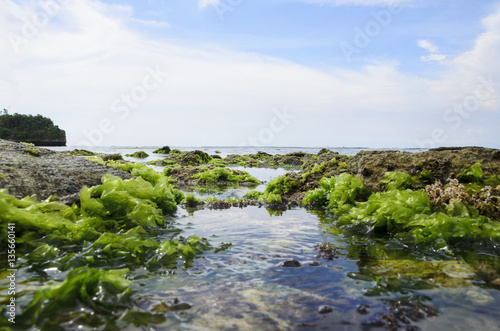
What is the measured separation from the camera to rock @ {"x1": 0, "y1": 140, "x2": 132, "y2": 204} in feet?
13.0

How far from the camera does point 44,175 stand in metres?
4.46

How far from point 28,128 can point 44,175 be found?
88291 mm

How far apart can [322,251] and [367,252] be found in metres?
0.47

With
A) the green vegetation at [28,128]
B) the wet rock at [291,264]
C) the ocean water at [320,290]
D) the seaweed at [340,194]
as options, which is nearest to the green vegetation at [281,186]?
the seaweed at [340,194]

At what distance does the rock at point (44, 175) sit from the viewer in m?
3.97

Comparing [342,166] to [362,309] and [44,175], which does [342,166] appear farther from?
[44,175]

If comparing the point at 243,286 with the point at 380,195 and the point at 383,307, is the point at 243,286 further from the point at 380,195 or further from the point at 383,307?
the point at 380,195

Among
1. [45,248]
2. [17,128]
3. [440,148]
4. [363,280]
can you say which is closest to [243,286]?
[363,280]

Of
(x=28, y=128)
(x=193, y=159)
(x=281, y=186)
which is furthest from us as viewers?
(x=28, y=128)

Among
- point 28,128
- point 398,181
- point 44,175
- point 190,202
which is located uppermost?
point 28,128

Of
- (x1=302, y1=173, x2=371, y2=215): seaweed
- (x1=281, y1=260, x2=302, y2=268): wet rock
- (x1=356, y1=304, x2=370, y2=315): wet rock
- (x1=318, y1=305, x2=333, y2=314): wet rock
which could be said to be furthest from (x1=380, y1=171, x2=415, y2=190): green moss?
(x1=318, y1=305, x2=333, y2=314): wet rock

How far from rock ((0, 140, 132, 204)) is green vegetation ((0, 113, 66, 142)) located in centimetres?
8183

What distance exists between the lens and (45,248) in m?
2.65

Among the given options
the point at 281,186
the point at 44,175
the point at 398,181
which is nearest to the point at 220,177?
the point at 281,186
